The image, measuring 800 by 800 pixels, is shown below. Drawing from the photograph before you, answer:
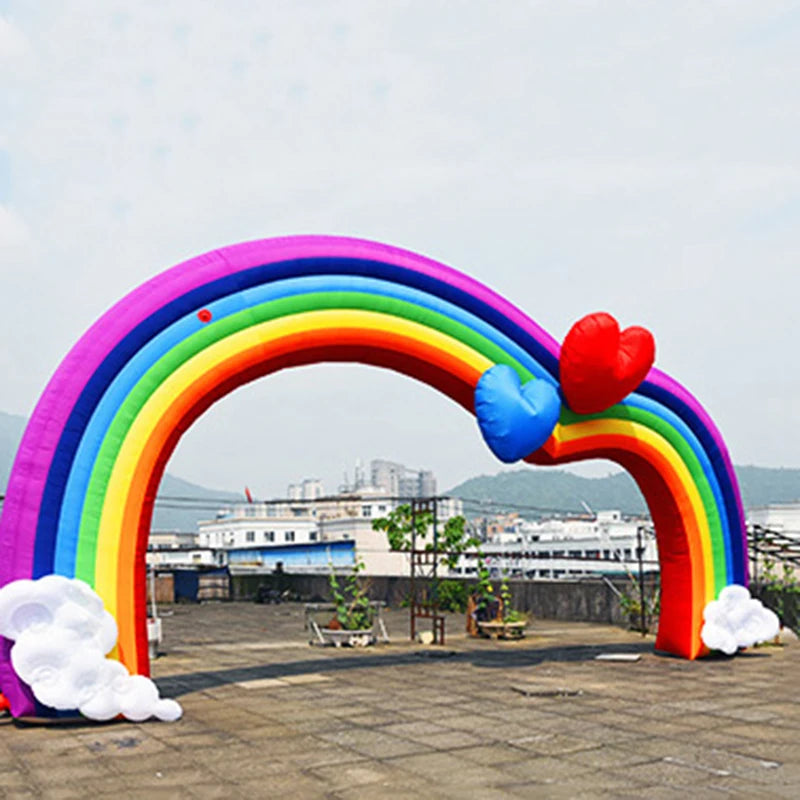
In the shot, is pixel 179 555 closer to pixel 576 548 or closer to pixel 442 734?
pixel 576 548

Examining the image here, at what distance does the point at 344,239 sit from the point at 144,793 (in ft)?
22.3

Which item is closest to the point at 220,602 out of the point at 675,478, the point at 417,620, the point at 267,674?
the point at 417,620

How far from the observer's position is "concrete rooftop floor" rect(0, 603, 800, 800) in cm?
770

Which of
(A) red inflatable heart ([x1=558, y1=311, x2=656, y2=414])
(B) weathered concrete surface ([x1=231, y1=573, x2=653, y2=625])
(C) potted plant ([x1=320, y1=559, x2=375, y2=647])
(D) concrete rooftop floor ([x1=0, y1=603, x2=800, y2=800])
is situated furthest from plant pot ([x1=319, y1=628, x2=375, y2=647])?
(A) red inflatable heart ([x1=558, y1=311, x2=656, y2=414])

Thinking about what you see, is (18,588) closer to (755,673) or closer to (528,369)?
(528,369)

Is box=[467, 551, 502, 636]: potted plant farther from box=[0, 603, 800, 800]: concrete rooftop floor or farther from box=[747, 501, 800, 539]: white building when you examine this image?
box=[747, 501, 800, 539]: white building

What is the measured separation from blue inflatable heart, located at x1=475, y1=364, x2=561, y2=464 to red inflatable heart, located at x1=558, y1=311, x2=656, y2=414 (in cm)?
50

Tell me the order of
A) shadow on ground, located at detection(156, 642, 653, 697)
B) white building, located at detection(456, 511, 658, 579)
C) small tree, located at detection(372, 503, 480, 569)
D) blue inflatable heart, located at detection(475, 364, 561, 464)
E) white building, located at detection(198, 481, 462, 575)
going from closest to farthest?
blue inflatable heart, located at detection(475, 364, 561, 464), shadow on ground, located at detection(156, 642, 653, 697), small tree, located at detection(372, 503, 480, 569), white building, located at detection(198, 481, 462, 575), white building, located at detection(456, 511, 658, 579)

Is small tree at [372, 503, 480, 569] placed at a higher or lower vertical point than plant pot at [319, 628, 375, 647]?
higher

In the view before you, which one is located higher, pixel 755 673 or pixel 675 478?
pixel 675 478

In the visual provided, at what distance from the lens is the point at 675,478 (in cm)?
1421

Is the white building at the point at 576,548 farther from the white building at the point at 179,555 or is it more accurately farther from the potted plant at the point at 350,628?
the potted plant at the point at 350,628

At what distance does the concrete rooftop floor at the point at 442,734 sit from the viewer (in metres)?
7.70

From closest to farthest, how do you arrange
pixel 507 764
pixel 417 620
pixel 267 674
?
pixel 507 764
pixel 267 674
pixel 417 620
